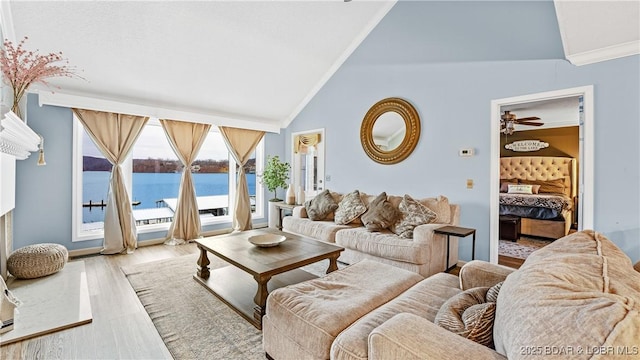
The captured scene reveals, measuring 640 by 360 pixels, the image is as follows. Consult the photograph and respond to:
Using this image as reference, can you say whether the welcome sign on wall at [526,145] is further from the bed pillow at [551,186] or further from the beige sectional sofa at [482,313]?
the beige sectional sofa at [482,313]

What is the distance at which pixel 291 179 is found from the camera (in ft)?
19.6

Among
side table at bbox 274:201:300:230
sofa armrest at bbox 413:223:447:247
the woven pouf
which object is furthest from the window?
sofa armrest at bbox 413:223:447:247

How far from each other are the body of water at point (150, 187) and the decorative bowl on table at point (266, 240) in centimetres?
269

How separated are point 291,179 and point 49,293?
4021mm

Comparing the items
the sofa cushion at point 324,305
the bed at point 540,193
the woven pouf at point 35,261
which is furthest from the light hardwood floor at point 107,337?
the bed at point 540,193

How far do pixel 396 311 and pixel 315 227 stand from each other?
2.46 m

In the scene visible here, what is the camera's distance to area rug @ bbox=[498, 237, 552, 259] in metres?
4.03

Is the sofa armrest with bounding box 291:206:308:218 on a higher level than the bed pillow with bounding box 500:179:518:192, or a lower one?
lower

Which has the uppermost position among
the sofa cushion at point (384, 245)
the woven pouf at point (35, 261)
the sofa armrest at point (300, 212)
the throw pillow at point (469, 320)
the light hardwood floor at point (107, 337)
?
the sofa armrest at point (300, 212)

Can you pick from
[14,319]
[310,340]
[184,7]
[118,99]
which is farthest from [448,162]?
[118,99]

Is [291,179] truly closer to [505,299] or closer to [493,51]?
[493,51]

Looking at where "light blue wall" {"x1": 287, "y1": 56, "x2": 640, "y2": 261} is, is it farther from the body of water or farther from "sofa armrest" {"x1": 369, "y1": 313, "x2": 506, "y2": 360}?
"sofa armrest" {"x1": 369, "y1": 313, "x2": 506, "y2": 360}

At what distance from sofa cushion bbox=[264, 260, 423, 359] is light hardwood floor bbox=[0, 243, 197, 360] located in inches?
34.0

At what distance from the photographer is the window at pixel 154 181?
3994 millimetres
